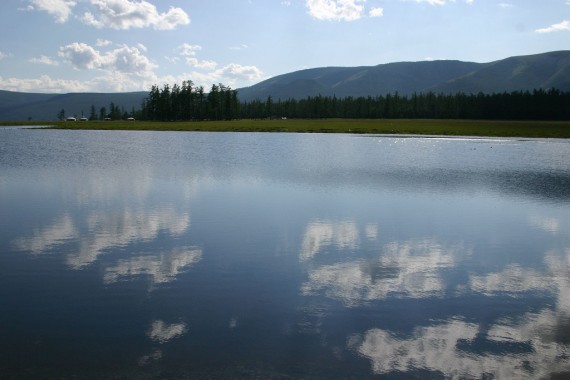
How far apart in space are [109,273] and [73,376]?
6366mm

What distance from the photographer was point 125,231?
66.9 feet

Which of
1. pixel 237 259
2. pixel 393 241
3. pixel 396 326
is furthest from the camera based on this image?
pixel 393 241

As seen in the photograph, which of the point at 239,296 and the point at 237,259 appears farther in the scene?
the point at 237,259

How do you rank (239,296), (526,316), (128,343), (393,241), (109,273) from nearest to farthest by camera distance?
(128,343) < (526,316) < (239,296) < (109,273) < (393,241)

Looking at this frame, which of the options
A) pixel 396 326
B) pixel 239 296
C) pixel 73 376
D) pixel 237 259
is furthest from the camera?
pixel 237 259

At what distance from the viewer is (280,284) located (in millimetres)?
14172

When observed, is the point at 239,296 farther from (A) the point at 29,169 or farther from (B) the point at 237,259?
(A) the point at 29,169

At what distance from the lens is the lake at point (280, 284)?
9656 millimetres

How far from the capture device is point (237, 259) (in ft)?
55.0

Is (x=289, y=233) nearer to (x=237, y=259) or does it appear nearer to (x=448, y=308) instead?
(x=237, y=259)

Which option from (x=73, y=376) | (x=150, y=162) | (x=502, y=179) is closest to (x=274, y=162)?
(x=150, y=162)

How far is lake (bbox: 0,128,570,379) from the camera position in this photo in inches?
380

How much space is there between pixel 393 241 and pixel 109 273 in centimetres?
1064

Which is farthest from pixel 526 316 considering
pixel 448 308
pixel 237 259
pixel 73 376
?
pixel 73 376
